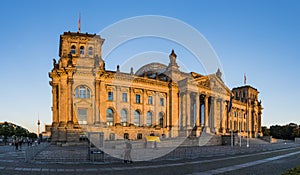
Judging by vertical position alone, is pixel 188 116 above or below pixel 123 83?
below

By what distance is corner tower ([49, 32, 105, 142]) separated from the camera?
5091 cm

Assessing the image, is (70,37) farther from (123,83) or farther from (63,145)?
(63,145)

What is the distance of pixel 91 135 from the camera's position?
4903cm

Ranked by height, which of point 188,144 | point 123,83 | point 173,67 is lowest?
point 188,144

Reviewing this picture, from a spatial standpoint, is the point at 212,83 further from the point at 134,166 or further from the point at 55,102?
the point at 134,166

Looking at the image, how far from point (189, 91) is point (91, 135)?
29.6 meters

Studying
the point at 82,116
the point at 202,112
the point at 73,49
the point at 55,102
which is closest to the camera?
the point at 82,116

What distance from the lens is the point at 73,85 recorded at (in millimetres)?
51938

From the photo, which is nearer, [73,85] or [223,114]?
[73,85]

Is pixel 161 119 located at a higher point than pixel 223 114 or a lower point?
lower

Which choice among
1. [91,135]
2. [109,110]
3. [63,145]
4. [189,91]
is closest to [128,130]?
[109,110]

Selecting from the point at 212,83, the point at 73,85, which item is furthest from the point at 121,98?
the point at 212,83

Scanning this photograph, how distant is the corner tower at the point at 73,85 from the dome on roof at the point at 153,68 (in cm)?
2339

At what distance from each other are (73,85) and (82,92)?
7.95ft
